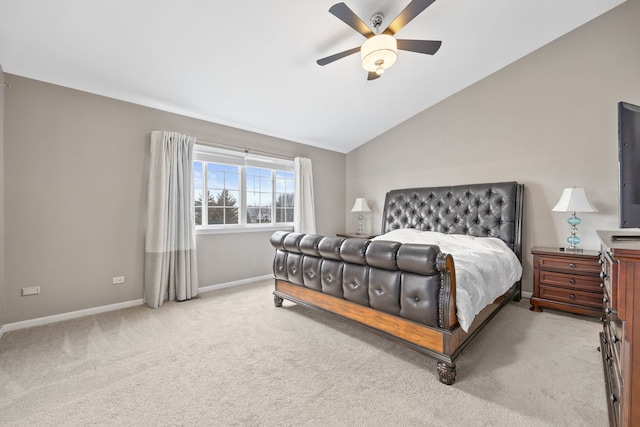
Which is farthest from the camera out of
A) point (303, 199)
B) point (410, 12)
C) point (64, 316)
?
point (303, 199)

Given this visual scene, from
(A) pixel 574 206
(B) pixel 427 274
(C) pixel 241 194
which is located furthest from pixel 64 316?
(A) pixel 574 206

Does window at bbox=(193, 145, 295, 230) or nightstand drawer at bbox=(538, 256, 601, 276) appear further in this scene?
window at bbox=(193, 145, 295, 230)

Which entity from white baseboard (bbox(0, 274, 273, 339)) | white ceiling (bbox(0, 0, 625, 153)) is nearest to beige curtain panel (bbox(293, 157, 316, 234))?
white ceiling (bbox(0, 0, 625, 153))

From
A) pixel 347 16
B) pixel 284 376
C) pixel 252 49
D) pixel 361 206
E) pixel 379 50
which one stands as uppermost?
pixel 252 49

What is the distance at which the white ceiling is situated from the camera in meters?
2.14

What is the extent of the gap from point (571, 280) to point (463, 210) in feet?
4.41

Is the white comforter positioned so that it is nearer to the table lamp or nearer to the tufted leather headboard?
the tufted leather headboard

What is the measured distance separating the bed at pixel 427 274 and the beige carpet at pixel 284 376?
212 millimetres

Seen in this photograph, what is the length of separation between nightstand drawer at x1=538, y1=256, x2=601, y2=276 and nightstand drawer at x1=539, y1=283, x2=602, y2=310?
0.21 m

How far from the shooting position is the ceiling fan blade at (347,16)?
1.80 m

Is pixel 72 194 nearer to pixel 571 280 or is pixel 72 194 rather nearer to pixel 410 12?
pixel 410 12

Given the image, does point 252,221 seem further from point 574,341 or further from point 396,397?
point 574,341

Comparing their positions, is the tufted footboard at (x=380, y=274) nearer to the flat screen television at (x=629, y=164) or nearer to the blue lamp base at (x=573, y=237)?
the flat screen television at (x=629, y=164)

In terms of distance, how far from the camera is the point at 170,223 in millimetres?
3242
